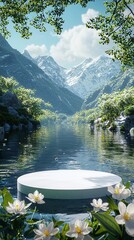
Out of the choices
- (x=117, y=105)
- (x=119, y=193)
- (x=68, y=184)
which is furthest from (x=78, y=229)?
(x=117, y=105)

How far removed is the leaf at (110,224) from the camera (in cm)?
264

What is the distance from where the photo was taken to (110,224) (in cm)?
265

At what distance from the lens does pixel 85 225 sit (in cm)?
269

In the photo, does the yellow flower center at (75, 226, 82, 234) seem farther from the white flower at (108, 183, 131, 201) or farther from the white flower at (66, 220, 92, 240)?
the white flower at (108, 183, 131, 201)

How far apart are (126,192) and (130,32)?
68.8 feet

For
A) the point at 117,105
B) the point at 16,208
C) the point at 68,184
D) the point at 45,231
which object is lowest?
the point at 68,184

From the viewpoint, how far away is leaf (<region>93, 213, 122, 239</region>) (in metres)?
2.64

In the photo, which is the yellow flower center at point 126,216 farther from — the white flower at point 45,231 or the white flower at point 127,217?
the white flower at point 45,231

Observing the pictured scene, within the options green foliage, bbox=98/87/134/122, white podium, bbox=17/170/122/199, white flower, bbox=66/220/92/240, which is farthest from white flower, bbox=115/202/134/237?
green foliage, bbox=98/87/134/122

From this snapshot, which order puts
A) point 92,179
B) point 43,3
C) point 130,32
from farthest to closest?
point 130,32
point 43,3
point 92,179

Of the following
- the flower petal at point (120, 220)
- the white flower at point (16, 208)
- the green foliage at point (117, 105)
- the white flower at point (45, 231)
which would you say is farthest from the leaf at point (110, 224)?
the green foliage at point (117, 105)

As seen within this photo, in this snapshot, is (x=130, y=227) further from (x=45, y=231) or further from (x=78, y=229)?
(x=45, y=231)

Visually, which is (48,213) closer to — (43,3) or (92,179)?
(92,179)

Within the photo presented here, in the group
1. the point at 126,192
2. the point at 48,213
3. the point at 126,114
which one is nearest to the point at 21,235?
the point at 126,192
